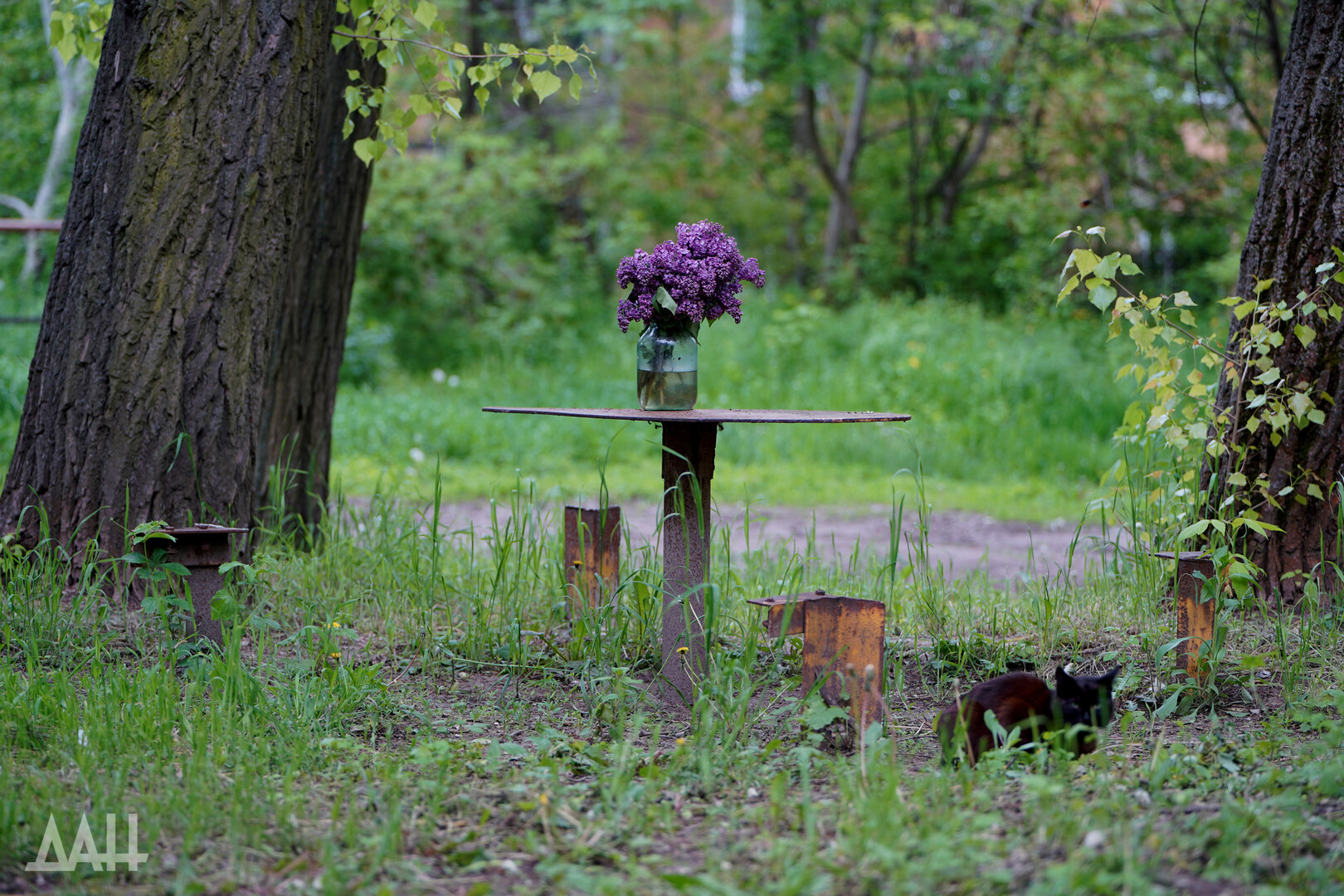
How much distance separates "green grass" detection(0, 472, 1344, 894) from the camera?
207 cm

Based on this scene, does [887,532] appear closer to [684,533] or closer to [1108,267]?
[1108,267]

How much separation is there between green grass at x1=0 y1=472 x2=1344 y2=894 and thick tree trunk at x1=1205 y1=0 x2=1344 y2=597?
1.02 feet

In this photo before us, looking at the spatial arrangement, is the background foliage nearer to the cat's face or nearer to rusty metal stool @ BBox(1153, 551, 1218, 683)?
rusty metal stool @ BBox(1153, 551, 1218, 683)

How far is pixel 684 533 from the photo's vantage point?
312cm

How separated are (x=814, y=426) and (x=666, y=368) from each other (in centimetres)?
592

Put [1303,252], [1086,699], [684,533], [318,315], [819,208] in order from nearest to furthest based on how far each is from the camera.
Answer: [1086,699], [684,533], [1303,252], [318,315], [819,208]

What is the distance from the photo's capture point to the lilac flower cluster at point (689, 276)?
3.04 meters

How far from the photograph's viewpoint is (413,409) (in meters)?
9.19

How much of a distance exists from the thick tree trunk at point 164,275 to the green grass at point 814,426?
2305mm

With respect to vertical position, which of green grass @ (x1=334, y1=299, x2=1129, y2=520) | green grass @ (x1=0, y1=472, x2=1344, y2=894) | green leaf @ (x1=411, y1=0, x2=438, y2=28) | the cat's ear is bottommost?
green grass @ (x1=0, y1=472, x2=1344, y2=894)

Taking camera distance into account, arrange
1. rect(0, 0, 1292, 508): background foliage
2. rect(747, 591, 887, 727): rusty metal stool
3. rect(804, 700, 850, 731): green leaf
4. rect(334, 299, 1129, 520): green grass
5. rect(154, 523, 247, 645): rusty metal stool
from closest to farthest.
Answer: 1. rect(804, 700, 850, 731): green leaf
2. rect(747, 591, 887, 727): rusty metal stool
3. rect(154, 523, 247, 645): rusty metal stool
4. rect(334, 299, 1129, 520): green grass
5. rect(0, 0, 1292, 508): background foliage

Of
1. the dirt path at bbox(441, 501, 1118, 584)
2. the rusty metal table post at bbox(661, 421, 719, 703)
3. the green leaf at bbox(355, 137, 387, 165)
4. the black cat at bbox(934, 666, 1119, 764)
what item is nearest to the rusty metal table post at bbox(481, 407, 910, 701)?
the rusty metal table post at bbox(661, 421, 719, 703)

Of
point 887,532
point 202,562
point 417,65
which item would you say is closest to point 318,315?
point 417,65

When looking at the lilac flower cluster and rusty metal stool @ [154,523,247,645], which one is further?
rusty metal stool @ [154,523,247,645]
